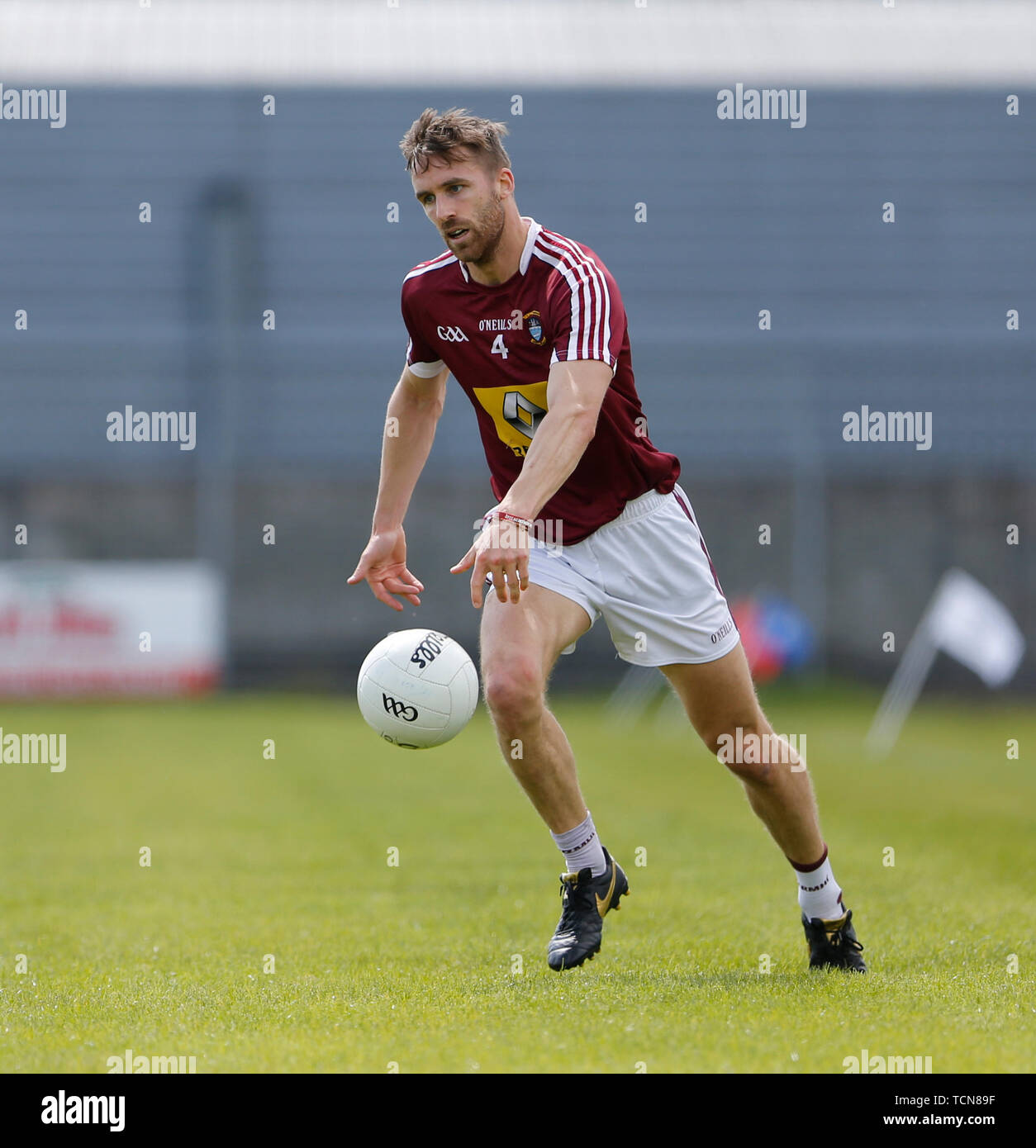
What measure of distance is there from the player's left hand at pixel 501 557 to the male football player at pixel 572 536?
1.23 feet

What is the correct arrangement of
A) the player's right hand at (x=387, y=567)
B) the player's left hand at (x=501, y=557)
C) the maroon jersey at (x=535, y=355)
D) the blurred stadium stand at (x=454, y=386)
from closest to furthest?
the player's left hand at (x=501, y=557) → the maroon jersey at (x=535, y=355) → the player's right hand at (x=387, y=567) → the blurred stadium stand at (x=454, y=386)

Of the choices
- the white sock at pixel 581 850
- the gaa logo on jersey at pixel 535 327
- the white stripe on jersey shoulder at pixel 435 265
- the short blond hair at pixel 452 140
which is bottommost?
the white sock at pixel 581 850

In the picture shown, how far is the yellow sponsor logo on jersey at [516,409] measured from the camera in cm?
477

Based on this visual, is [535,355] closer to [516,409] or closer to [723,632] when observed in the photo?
[516,409]

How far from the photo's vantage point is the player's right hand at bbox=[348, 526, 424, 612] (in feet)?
16.8

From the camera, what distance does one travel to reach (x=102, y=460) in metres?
23.4

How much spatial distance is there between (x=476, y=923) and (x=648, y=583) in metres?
1.83

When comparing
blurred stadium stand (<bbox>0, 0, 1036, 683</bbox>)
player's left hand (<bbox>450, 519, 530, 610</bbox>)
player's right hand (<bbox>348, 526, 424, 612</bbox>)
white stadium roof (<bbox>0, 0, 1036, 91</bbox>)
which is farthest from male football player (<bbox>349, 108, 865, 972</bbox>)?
white stadium roof (<bbox>0, 0, 1036, 91</bbox>)

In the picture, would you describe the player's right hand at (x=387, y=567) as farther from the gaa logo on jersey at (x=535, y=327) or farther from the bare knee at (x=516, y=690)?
the gaa logo on jersey at (x=535, y=327)

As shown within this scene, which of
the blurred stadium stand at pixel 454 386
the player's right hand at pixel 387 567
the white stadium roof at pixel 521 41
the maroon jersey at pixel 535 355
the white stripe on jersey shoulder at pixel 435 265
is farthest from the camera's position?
the white stadium roof at pixel 521 41

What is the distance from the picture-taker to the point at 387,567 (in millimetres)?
5160

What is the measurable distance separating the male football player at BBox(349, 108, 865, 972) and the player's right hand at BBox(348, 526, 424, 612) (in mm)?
144

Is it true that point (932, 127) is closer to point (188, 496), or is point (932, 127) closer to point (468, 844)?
point (188, 496)

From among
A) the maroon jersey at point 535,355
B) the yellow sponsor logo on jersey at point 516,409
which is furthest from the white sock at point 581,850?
the yellow sponsor logo on jersey at point 516,409
